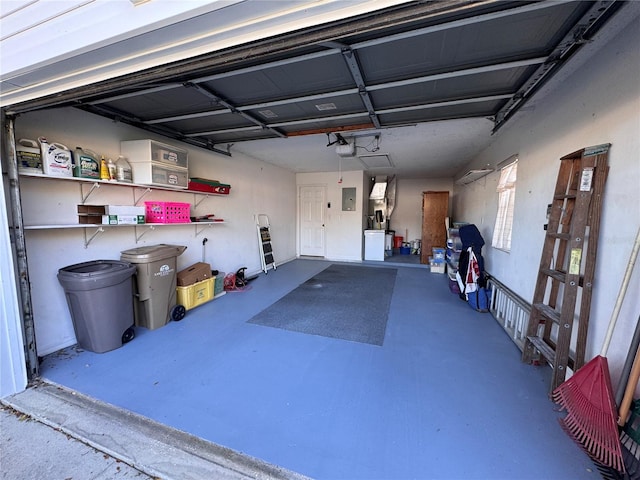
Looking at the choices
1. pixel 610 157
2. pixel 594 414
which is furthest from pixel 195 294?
pixel 610 157

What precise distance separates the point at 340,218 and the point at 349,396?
18.0 feet

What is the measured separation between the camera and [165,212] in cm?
316

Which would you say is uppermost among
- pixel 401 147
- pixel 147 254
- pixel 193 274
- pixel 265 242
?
pixel 401 147

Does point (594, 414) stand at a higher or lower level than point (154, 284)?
lower

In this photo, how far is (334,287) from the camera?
4.60 meters

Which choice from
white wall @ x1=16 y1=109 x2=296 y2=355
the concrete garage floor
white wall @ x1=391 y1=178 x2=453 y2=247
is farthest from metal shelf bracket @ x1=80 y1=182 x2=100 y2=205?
white wall @ x1=391 y1=178 x2=453 y2=247

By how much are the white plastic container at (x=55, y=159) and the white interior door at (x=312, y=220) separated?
546 cm

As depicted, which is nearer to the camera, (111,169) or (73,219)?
(73,219)

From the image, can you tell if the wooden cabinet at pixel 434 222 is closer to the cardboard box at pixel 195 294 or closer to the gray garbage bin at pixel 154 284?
the cardboard box at pixel 195 294

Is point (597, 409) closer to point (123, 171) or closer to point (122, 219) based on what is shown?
point (122, 219)

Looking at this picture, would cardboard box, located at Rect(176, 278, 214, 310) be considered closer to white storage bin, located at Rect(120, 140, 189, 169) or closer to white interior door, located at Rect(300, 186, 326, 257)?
white storage bin, located at Rect(120, 140, 189, 169)

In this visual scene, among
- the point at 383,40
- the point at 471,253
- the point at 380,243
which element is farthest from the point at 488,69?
the point at 380,243

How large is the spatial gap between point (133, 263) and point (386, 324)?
3.00 meters

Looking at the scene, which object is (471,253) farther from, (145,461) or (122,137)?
(122,137)
